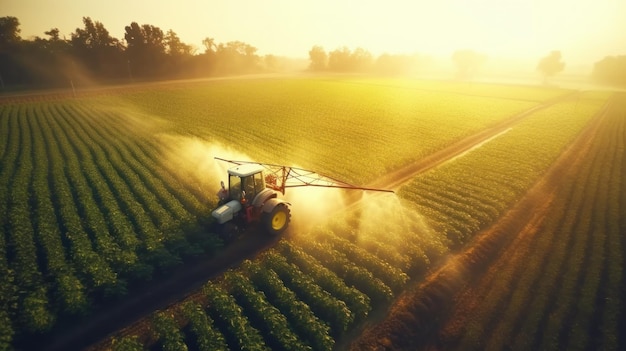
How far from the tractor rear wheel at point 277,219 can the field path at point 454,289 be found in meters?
6.91

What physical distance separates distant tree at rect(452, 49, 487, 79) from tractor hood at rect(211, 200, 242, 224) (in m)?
183

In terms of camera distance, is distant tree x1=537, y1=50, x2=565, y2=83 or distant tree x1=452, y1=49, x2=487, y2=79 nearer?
distant tree x1=537, y1=50, x2=565, y2=83

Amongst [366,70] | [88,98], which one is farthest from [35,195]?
[366,70]

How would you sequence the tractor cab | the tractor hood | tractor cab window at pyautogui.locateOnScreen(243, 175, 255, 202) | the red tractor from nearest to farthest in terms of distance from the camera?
1. the tractor hood
2. the red tractor
3. the tractor cab
4. tractor cab window at pyautogui.locateOnScreen(243, 175, 255, 202)

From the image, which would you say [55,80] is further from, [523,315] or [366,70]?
[366,70]

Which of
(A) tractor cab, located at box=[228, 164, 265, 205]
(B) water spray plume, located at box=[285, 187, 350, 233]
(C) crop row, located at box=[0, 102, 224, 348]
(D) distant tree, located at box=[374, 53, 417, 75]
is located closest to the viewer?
(C) crop row, located at box=[0, 102, 224, 348]

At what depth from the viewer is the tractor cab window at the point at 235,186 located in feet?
51.9

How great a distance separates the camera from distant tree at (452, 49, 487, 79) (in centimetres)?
16488

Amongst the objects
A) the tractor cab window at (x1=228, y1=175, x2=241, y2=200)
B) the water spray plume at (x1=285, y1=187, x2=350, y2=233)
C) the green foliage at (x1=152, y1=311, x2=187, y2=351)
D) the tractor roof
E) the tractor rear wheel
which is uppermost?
the tractor roof

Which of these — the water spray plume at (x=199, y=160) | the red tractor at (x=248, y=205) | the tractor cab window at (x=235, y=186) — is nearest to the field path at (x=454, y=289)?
the red tractor at (x=248, y=205)

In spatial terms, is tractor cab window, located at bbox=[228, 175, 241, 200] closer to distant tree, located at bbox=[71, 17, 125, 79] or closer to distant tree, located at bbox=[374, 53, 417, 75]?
distant tree, located at bbox=[71, 17, 125, 79]

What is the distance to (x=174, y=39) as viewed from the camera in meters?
99.7

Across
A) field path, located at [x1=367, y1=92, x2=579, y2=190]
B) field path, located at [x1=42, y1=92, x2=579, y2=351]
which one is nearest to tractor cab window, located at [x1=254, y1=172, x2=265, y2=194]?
field path, located at [x1=42, y1=92, x2=579, y2=351]

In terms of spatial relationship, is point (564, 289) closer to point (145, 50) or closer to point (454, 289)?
point (454, 289)
